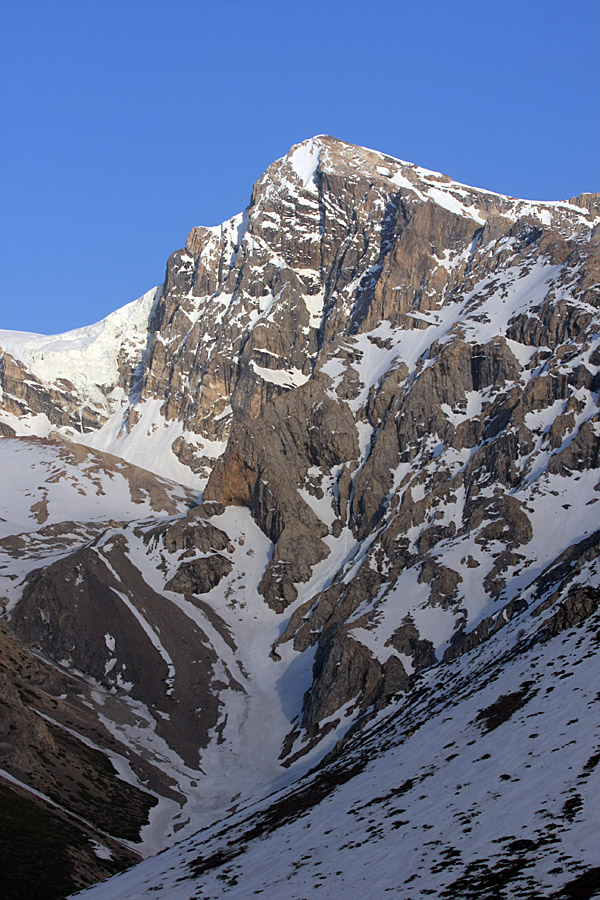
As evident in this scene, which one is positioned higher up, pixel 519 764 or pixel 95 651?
pixel 95 651

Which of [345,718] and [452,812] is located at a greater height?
[452,812]

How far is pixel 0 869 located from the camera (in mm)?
71750

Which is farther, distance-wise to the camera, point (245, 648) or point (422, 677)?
point (245, 648)

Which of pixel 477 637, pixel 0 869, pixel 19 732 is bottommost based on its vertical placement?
pixel 477 637

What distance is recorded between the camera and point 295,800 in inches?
3209

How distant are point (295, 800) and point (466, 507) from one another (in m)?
117

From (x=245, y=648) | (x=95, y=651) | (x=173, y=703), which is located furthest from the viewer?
(x=245, y=648)

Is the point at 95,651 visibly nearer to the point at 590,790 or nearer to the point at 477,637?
the point at 477,637

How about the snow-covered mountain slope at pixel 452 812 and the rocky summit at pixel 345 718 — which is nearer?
the snow-covered mountain slope at pixel 452 812

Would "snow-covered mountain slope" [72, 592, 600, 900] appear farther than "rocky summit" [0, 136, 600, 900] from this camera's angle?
No

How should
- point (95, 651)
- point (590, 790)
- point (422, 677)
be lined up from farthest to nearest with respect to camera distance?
point (95, 651), point (422, 677), point (590, 790)

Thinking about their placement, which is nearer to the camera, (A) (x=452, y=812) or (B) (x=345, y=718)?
(A) (x=452, y=812)

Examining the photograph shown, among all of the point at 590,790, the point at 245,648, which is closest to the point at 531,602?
the point at 245,648

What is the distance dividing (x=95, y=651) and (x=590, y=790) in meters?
139
